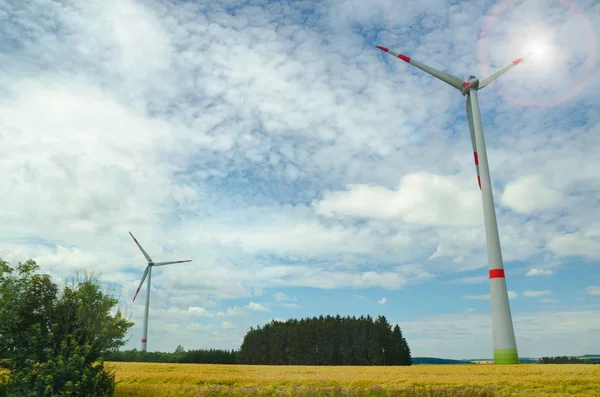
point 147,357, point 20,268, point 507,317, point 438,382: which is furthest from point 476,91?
point 147,357

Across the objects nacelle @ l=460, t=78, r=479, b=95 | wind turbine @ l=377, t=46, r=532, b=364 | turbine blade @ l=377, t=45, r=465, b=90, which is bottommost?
wind turbine @ l=377, t=46, r=532, b=364

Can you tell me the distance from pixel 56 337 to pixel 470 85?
56.6 metres

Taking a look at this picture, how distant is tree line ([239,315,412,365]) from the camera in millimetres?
124125

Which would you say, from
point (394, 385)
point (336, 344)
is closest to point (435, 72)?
point (394, 385)

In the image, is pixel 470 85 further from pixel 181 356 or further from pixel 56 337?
pixel 181 356

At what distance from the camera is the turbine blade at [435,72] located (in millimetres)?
65625

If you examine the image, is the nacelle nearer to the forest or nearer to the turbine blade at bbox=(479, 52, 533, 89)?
the turbine blade at bbox=(479, 52, 533, 89)

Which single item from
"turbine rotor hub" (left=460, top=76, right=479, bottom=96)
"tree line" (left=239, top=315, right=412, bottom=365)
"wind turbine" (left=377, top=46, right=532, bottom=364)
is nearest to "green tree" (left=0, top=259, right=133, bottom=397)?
"wind turbine" (left=377, top=46, right=532, bottom=364)

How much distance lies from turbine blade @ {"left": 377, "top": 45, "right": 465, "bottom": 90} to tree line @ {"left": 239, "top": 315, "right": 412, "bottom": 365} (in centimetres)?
7811

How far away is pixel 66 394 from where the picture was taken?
31.1 metres

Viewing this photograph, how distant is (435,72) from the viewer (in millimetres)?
67812

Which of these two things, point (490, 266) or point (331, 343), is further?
point (331, 343)

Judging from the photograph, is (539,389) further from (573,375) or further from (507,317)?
(507,317)

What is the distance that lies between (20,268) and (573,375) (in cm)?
4581
